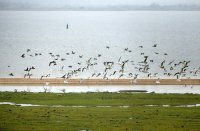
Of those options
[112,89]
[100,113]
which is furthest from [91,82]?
[100,113]

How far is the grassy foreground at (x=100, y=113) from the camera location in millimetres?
34875

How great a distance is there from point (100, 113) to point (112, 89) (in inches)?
547

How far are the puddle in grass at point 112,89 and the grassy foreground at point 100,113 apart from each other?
10.9 ft

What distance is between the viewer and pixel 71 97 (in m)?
46.4

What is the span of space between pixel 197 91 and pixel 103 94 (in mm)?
10736

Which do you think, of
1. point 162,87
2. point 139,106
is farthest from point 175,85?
point 139,106

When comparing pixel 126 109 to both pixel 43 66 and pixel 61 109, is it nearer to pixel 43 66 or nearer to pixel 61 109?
pixel 61 109

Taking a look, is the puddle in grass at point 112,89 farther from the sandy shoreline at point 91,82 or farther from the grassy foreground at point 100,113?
the grassy foreground at point 100,113

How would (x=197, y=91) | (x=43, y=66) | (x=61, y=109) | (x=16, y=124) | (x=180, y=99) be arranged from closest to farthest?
1. (x=16, y=124)
2. (x=61, y=109)
3. (x=180, y=99)
4. (x=197, y=91)
5. (x=43, y=66)

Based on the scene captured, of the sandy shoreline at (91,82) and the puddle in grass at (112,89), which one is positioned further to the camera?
the sandy shoreline at (91,82)

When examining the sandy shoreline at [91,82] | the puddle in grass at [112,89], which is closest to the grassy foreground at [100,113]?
the puddle in grass at [112,89]

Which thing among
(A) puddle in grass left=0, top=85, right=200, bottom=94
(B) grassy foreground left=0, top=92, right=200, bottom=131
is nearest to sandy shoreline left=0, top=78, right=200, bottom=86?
(A) puddle in grass left=0, top=85, right=200, bottom=94

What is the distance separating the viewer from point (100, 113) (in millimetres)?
39000

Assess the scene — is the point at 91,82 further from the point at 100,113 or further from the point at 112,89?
the point at 100,113
